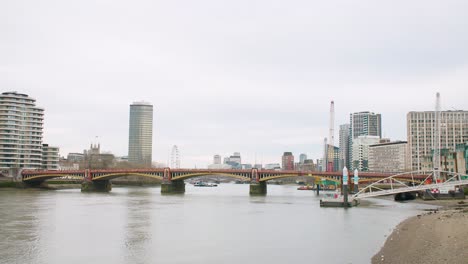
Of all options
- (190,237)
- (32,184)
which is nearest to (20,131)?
(32,184)

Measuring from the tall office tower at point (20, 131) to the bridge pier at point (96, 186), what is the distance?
148ft

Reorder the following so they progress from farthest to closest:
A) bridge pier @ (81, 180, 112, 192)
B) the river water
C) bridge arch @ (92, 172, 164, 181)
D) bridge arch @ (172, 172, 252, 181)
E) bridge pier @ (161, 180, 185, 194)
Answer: bridge pier @ (81, 180, 112, 192) < bridge arch @ (92, 172, 164, 181) < bridge pier @ (161, 180, 185, 194) < bridge arch @ (172, 172, 252, 181) < the river water

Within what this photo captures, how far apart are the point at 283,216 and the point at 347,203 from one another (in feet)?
60.3

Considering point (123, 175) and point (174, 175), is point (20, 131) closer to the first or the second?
point (123, 175)

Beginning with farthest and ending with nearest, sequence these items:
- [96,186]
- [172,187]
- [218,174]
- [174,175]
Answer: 1. [96,186]
2. [174,175]
3. [172,187]
4. [218,174]

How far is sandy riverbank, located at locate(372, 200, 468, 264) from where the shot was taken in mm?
28516

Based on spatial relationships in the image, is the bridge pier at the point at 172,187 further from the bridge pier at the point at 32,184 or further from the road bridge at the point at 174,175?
the bridge pier at the point at 32,184

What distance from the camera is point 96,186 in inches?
5773

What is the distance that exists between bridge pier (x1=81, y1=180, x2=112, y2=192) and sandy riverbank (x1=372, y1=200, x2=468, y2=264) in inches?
4471

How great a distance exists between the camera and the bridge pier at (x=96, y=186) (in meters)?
143

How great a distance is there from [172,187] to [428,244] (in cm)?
10892

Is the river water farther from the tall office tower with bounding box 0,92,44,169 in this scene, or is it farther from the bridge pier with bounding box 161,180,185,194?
the tall office tower with bounding box 0,92,44,169

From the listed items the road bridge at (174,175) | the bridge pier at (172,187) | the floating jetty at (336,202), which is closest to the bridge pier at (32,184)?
the road bridge at (174,175)

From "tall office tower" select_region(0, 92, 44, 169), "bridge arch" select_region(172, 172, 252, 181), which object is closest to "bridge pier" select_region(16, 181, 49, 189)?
"tall office tower" select_region(0, 92, 44, 169)
